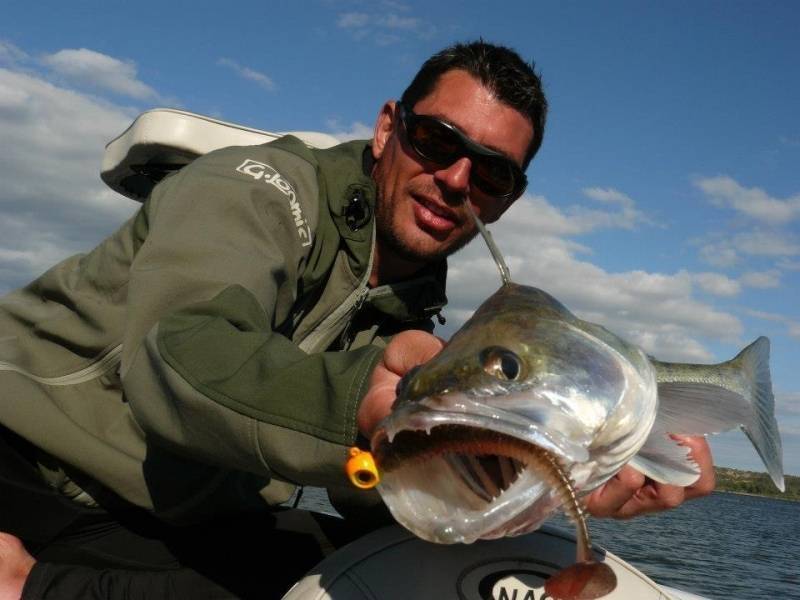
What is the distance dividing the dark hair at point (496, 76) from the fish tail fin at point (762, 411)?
6.00ft

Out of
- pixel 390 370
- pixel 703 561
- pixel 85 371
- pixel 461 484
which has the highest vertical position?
pixel 390 370

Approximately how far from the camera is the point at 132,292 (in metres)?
2.45

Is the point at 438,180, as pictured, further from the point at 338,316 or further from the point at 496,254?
the point at 496,254

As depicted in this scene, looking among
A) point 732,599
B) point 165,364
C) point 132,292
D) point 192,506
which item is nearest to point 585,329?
point 165,364

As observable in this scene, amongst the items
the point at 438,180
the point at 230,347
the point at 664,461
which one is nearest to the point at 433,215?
the point at 438,180

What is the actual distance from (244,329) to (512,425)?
0.97 m

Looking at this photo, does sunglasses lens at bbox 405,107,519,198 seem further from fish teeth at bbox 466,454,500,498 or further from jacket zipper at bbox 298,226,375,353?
fish teeth at bbox 466,454,500,498

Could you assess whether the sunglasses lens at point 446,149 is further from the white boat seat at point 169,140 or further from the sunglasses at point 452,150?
the white boat seat at point 169,140

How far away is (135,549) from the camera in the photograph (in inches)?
136

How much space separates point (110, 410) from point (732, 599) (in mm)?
12751

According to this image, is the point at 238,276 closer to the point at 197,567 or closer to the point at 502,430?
the point at 502,430

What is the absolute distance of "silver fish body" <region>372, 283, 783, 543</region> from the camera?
1553 mm

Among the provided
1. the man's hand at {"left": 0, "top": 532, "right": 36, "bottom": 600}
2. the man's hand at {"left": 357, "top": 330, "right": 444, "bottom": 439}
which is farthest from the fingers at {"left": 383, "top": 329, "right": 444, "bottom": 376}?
the man's hand at {"left": 0, "top": 532, "right": 36, "bottom": 600}

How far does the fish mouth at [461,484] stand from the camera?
1.56 m
